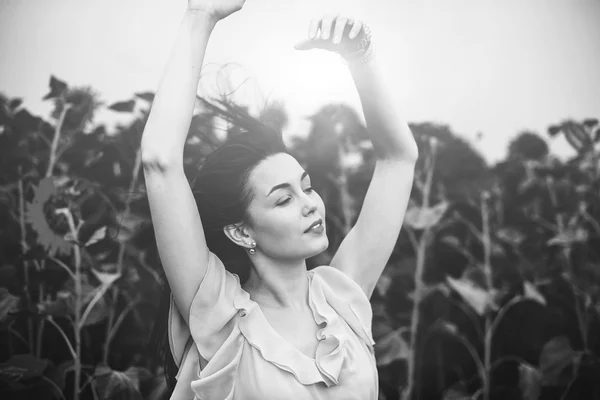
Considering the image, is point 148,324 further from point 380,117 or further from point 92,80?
point 380,117

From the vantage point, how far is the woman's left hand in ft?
2.91

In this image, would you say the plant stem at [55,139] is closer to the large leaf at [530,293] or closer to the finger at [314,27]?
the finger at [314,27]

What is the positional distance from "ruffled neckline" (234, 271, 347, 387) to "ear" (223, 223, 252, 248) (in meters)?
0.08

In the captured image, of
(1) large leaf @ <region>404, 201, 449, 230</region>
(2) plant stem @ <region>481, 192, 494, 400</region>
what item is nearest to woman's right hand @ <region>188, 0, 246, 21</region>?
(1) large leaf @ <region>404, 201, 449, 230</region>

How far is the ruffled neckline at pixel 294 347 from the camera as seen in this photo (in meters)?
0.84

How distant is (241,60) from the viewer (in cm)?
136

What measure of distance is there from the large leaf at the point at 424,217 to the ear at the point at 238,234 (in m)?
0.65

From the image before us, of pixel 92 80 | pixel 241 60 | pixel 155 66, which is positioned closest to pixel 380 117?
pixel 241 60

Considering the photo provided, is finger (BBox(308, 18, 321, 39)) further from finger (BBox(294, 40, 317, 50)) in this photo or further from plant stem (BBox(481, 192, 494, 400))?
plant stem (BBox(481, 192, 494, 400))

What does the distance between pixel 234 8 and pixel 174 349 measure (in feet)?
1.93

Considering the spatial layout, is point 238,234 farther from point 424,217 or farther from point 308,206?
point 424,217

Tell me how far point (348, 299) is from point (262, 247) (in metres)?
0.19

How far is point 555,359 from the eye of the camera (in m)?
1.52

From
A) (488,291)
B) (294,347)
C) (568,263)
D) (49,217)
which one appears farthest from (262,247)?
(568,263)
